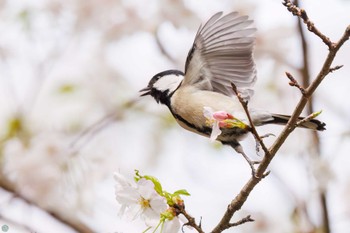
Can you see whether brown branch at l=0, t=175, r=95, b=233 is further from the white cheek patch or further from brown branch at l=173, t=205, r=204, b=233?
brown branch at l=173, t=205, r=204, b=233

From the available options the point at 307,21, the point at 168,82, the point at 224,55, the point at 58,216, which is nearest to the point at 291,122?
the point at 307,21

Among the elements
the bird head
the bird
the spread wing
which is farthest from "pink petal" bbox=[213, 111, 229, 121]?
the bird head

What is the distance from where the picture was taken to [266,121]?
141 cm

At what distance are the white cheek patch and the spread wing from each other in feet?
0.41

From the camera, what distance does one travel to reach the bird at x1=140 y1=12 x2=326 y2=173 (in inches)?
50.5

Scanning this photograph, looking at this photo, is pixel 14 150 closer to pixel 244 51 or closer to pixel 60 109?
pixel 60 109

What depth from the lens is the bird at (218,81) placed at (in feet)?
4.21

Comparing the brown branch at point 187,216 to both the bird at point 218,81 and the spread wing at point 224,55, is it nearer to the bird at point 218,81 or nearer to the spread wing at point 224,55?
the bird at point 218,81

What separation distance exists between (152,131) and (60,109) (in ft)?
1.11

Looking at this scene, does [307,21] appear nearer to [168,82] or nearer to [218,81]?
[218,81]

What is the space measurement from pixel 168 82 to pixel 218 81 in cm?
17

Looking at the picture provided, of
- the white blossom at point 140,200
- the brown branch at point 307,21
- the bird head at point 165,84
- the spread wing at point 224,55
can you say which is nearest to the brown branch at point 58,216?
A: the bird head at point 165,84

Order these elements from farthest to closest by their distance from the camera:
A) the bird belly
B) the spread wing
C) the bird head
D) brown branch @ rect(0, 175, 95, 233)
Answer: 1. brown branch @ rect(0, 175, 95, 233)
2. the bird head
3. the bird belly
4. the spread wing

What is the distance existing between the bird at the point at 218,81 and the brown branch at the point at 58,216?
0.37 m
